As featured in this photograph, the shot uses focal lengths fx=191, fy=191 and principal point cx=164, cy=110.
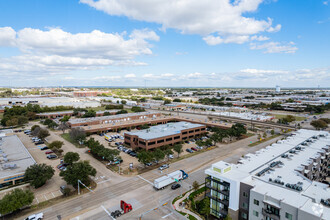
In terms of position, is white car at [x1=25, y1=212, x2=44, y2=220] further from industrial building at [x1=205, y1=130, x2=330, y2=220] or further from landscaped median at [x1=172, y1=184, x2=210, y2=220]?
industrial building at [x1=205, y1=130, x2=330, y2=220]

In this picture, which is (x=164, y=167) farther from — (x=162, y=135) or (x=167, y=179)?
(x=162, y=135)

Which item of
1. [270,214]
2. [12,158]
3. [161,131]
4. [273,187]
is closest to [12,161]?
[12,158]

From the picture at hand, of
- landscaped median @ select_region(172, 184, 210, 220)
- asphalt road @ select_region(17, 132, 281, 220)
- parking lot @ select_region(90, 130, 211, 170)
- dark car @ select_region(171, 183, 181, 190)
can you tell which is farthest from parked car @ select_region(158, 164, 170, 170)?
landscaped median @ select_region(172, 184, 210, 220)

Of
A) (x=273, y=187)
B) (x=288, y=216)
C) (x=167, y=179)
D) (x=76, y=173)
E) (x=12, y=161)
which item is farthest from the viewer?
(x=12, y=161)

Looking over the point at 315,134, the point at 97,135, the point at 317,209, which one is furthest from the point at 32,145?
the point at 315,134

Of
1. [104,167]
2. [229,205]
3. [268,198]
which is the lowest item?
[104,167]

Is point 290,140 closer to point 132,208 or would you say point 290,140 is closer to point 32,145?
point 132,208
